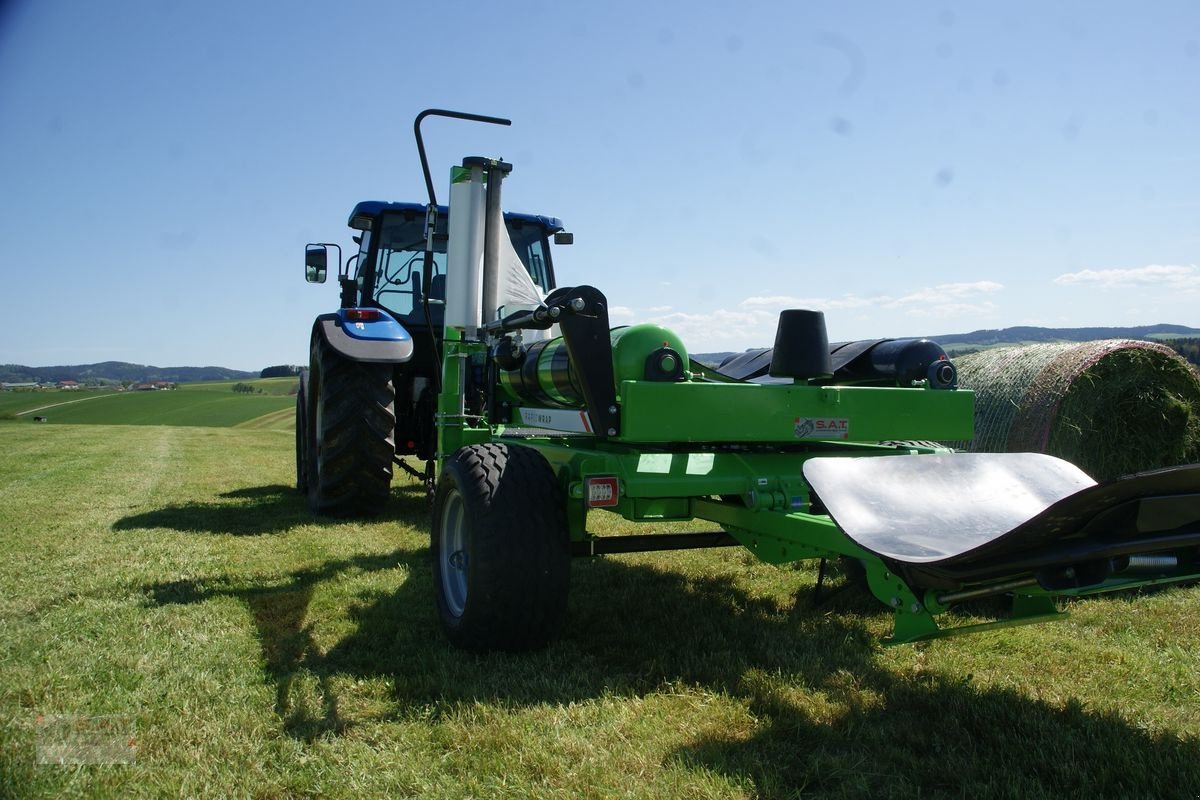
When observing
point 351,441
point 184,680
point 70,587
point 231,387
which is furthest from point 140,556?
point 231,387

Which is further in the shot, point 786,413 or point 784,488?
point 786,413

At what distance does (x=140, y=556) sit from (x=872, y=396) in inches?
170

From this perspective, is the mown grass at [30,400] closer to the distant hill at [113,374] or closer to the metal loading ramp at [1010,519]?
the distant hill at [113,374]

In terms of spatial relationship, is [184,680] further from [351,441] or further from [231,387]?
[231,387]

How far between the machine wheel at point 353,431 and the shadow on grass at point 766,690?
1.86 metres

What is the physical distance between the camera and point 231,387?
50531 mm

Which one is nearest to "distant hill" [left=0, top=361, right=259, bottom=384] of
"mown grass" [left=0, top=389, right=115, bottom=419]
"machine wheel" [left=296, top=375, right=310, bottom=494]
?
"mown grass" [left=0, top=389, right=115, bottom=419]

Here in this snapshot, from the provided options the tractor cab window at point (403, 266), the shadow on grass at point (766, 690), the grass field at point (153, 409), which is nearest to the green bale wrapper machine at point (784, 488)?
the shadow on grass at point (766, 690)

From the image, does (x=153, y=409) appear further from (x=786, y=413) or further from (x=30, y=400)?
(x=786, y=413)

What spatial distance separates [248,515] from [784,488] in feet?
17.2

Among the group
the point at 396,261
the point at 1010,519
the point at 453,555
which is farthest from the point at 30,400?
the point at 1010,519

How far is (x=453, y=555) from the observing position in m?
3.75

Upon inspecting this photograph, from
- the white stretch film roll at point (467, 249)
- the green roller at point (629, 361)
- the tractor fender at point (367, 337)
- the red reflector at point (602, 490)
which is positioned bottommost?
the red reflector at point (602, 490)

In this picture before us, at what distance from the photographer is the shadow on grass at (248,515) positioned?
20.9 ft
